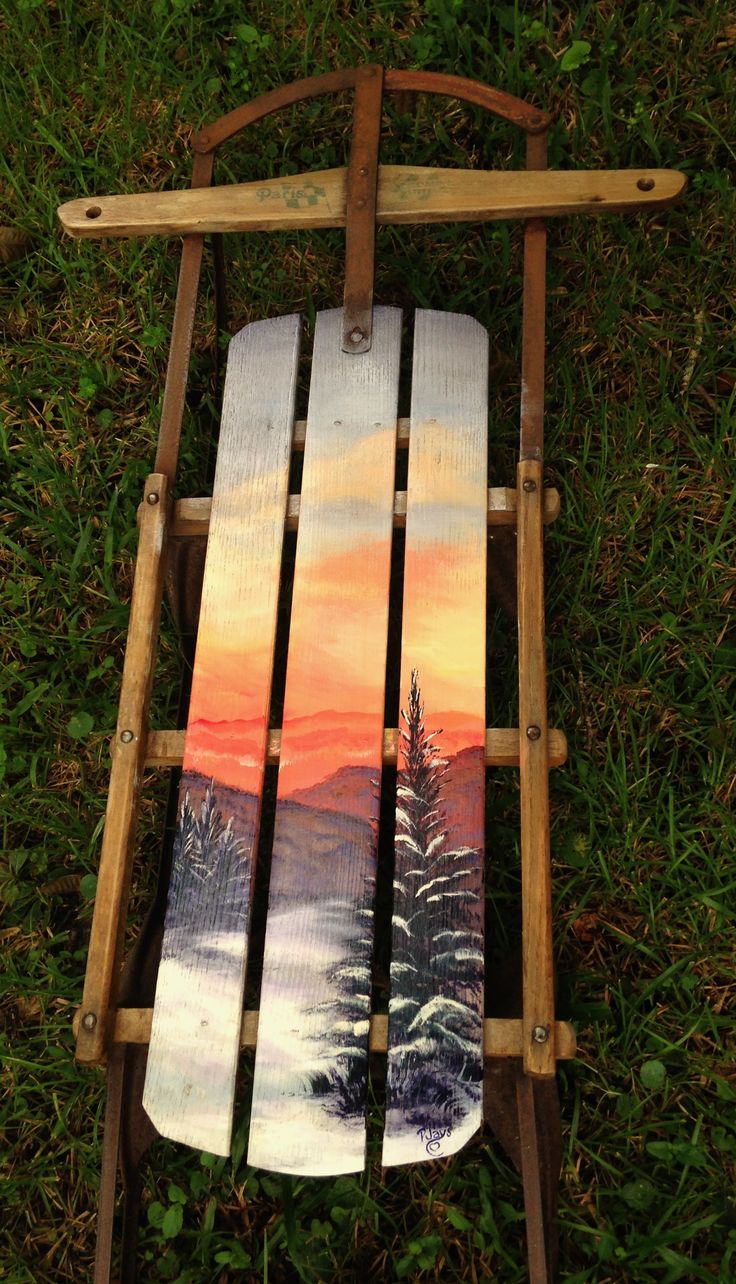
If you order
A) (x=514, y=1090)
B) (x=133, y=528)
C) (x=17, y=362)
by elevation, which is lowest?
(x=514, y=1090)

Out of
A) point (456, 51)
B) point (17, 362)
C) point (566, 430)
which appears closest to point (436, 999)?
point (566, 430)

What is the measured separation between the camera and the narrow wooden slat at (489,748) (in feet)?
5.22

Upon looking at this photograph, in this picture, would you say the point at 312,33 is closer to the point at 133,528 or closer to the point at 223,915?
the point at 133,528

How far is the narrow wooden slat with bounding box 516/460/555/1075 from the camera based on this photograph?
147cm

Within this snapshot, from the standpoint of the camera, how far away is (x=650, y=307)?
225 cm

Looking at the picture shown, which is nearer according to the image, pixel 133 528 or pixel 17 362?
pixel 133 528

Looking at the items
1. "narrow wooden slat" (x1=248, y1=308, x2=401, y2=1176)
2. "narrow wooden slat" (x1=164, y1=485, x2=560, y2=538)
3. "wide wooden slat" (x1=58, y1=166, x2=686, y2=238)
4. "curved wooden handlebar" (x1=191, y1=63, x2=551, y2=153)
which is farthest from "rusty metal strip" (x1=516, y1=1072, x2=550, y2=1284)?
"curved wooden handlebar" (x1=191, y1=63, x2=551, y2=153)

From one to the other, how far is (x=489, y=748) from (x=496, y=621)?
1.72 feet

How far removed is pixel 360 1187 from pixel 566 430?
4.96 feet

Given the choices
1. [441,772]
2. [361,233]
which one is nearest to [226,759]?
[441,772]

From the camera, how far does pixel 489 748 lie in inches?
62.9
